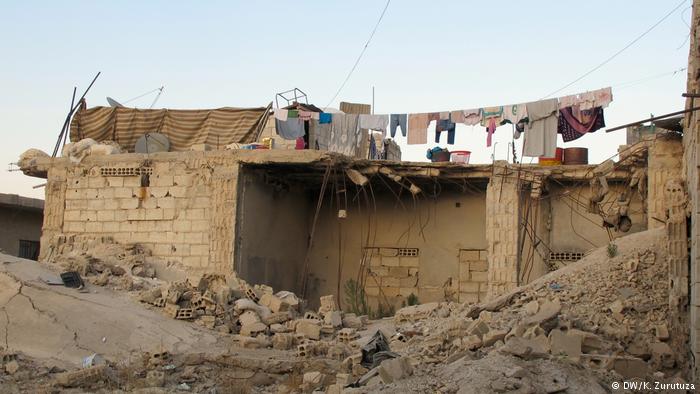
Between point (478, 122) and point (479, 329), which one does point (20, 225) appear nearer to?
point (478, 122)

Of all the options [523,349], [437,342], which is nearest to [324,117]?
[437,342]

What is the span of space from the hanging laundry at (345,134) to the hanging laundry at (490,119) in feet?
8.07

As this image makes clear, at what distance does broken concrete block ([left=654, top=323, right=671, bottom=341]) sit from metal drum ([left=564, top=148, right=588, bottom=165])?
6708 millimetres

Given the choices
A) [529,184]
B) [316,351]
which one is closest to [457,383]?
[316,351]

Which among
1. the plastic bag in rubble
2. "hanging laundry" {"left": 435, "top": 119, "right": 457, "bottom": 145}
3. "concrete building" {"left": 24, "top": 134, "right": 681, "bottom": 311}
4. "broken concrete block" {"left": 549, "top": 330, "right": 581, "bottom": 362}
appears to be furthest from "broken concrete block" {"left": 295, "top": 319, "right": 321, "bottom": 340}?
"hanging laundry" {"left": 435, "top": 119, "right": 457, "bottom": 145}

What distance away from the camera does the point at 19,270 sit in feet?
45.3

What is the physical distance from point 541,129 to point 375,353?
7.27 meters

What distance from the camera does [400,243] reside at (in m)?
18.7

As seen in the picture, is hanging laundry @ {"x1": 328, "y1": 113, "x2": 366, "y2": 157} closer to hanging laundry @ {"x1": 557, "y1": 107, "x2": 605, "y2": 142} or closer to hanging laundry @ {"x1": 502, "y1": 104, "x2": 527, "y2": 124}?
hanging laundry @ {"x1": 502, "y1": 104, "x2": 527, "y2": 124}

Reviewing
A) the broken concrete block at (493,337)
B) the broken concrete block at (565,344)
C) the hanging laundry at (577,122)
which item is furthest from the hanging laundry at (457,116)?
the broken concrete block at (565,344)

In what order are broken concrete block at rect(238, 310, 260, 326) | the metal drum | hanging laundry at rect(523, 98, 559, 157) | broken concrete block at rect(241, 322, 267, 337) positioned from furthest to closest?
the metal drum, hanging laundry at rect(523, 98, 559, 157), broken concrete block at rect(238, 310, 260, 326), broken concrete block at rect(241, 322, 267, 337)

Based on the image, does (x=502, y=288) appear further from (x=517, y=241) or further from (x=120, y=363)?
(x=120, y=363)

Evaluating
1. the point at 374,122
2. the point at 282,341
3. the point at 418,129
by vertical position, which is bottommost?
the point at 282,341

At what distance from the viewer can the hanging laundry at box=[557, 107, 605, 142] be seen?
16.5m
